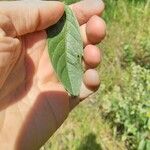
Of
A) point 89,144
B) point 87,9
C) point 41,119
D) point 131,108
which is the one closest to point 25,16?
point 87,9

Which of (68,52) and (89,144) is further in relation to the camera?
(89,144)

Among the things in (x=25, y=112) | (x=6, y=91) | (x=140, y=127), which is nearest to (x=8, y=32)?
(x=6, y=91)

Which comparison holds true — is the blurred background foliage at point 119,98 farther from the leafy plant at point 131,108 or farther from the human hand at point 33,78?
the human hand at point 33,78

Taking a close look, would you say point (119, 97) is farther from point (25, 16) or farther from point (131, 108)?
point (25, 16)

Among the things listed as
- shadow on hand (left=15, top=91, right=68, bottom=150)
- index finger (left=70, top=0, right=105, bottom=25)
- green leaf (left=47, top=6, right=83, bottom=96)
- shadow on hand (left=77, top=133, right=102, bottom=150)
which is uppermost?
green leaf (left=47, top=6, right=83, bottom=96)

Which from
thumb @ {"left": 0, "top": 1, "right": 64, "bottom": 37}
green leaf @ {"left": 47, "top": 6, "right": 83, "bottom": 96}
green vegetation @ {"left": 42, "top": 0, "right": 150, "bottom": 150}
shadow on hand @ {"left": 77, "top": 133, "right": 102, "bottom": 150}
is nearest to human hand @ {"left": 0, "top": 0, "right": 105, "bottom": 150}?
thumb @ {"left": 0, "top": 1, "right": 64, "bottom": 37}

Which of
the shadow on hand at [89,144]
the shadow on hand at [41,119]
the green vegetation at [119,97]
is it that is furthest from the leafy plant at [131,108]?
the shadow on hand at [41,119]

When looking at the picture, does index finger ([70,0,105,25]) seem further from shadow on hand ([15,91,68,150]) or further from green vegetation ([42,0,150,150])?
green vegetation ([42,0,150,150])
